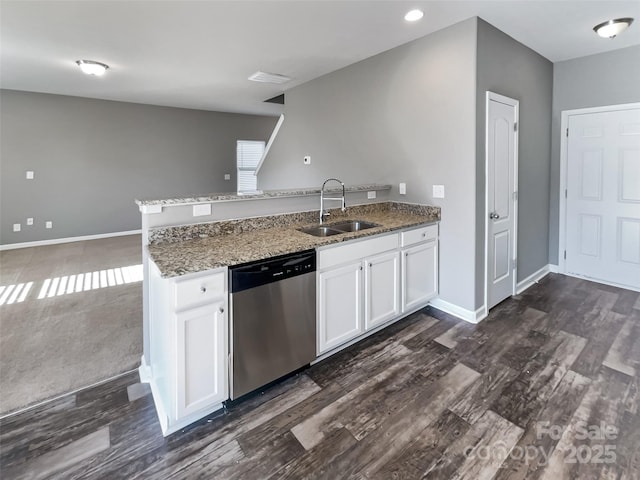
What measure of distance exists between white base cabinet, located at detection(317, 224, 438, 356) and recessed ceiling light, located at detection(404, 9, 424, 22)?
68.9 inches

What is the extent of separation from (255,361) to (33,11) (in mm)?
3409

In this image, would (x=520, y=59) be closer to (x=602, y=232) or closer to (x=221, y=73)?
(x=602, y=232)

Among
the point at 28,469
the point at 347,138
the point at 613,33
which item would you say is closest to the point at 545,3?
the point at 613,33

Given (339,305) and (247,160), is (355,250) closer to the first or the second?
(339,305)

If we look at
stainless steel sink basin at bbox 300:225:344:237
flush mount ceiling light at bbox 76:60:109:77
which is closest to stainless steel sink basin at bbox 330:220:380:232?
stainless steel sink basin at bbox 300:225:344:237

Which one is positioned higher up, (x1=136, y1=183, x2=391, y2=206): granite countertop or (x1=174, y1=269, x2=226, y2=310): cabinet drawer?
(x1=136, y1=183, x2=391, y2=206): granite countertop

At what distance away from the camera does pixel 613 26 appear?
283 cm

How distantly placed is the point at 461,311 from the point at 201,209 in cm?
243

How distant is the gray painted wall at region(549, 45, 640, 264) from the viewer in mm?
3488

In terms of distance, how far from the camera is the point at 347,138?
4324 mm

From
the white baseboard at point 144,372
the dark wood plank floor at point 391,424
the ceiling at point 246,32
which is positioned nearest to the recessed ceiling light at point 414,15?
the ceiling at point 246,32

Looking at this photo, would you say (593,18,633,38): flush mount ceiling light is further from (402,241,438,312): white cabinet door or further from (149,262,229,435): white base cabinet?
(149,262,229,435): white base cabinet

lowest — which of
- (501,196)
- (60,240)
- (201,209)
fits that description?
(60,240)

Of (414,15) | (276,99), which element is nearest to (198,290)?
(414,15)
